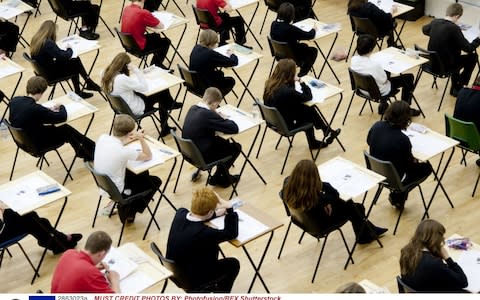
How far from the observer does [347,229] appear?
30.8 feet

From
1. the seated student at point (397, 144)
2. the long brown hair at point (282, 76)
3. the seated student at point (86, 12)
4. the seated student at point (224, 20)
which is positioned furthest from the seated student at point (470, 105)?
the seated student at point (86, 12)

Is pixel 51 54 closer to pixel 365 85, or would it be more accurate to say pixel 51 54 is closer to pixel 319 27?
pixel 319 27

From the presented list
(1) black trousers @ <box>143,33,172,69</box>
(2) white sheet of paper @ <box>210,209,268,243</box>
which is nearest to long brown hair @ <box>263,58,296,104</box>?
(2) white sheet of paper @ <box>210,209,268,243</box>

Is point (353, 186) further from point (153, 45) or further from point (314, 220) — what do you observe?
point (153, 45)

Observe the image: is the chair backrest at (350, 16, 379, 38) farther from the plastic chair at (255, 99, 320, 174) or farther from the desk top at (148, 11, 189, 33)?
the plastic chair at (255, 99, 320, 174)

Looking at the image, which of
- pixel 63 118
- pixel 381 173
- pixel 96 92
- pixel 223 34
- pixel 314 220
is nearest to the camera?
pixel 314 220

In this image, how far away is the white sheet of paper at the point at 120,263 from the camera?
7366mm

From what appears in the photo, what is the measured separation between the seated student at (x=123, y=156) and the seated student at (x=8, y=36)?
5.02 m

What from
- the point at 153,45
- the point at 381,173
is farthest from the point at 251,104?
the point at 381,173

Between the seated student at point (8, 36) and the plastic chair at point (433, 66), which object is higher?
the plastic chair at point (433, 66)

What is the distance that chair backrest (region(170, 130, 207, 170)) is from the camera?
30.9 feet

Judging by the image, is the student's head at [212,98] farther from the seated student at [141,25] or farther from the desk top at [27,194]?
the seated student at [141,25]

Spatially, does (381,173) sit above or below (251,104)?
above

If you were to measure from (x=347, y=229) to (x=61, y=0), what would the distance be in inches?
262
